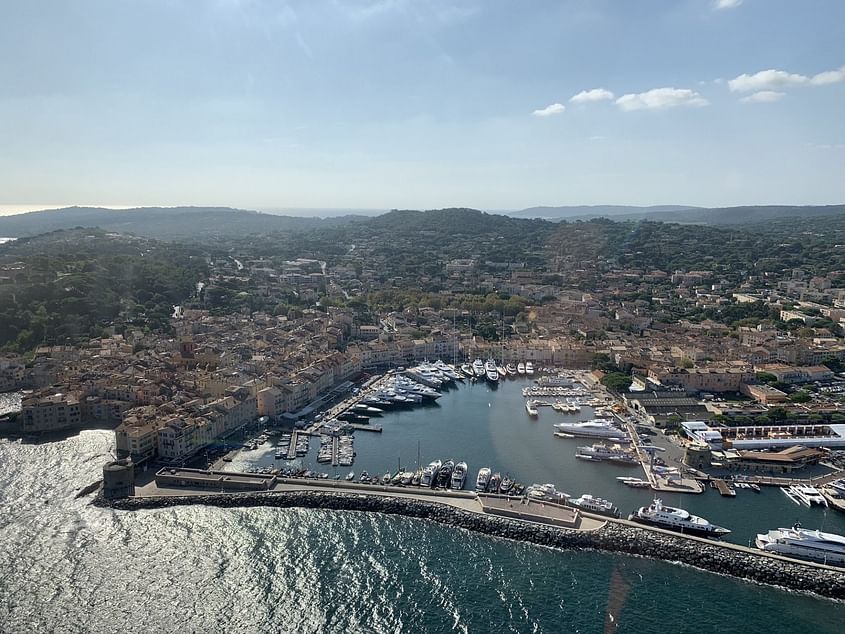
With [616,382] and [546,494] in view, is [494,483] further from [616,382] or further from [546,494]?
[616,382]

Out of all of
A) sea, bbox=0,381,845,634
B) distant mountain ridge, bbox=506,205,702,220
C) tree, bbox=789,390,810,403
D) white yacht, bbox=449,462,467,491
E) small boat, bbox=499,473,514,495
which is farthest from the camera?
distant mountain ridge, bbox=506,205,702,220

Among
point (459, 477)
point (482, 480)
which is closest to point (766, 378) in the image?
point (482, 480)

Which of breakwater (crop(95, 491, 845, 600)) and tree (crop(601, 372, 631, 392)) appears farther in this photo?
tree (crop(601, 372, 631, 392))

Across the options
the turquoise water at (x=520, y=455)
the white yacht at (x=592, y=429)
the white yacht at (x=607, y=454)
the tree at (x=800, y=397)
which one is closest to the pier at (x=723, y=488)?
the turquoise water at (x=520, y=455)

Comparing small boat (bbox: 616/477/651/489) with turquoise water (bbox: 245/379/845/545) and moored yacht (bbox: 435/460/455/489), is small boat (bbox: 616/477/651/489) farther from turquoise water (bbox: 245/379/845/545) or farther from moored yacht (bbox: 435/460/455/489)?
moored yacht (bbox: 435/460/455/489)

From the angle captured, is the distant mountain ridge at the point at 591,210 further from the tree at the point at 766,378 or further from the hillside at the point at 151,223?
the tree at the point at 766,378

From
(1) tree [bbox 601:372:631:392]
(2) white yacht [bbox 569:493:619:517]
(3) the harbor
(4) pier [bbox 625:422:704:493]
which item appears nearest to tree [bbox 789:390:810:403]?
(1) tree [bbox 601:372:631:392]
